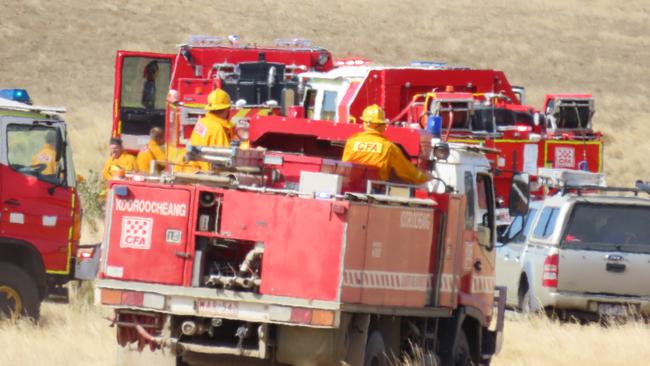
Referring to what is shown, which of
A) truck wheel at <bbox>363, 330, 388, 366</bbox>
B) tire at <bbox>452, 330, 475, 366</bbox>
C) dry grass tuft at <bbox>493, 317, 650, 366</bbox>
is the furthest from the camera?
dry grass tuft at <bbox>493, 317, 650, 366</bbox>

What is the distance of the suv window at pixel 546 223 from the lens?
19.1 metres

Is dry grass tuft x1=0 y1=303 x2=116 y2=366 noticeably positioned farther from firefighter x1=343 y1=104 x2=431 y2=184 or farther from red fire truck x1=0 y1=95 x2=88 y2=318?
firefighter x1=343 y1=104 x2=431 y2=184

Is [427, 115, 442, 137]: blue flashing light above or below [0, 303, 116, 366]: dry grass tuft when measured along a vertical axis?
above

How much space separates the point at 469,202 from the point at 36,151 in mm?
4857

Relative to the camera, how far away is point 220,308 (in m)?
11.1

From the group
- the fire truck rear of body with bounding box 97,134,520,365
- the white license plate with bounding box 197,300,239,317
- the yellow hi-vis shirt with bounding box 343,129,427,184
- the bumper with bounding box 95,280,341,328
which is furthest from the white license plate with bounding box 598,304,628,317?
the white license plate with bounding box 197,300,239,317

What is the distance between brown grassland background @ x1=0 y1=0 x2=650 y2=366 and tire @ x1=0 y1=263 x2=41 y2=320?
19348 mm

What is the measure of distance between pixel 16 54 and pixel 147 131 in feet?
84.6

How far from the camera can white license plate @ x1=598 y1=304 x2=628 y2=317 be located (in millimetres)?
18688

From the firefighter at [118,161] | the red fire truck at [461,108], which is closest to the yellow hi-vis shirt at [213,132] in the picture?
the firefighter at [118,161]

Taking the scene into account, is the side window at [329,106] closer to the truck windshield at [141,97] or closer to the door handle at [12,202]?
the truck windshield at [141,97]

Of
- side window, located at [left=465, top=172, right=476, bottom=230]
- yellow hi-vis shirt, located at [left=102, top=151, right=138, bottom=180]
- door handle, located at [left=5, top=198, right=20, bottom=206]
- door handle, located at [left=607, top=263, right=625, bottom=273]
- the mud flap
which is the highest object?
side window, located at [left=465, top=172, right=476, bottom=230]

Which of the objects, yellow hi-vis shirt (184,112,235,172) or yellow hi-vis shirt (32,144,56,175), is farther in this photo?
yellow hi-vis shirt (32,144,56,175)

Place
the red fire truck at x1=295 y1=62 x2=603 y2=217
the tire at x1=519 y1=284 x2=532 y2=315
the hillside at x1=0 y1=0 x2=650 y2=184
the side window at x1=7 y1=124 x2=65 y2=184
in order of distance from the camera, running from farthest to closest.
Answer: the hillside at x1=0 y1=0 x2=650 y2=184 → the red fire truck at x1=295 y1=62 x2=603 y2=217 → the tire at x1=519 y1=284 x2=532 y2=315 → the side window at x1=7 y1=124 x2=65 y2=184
